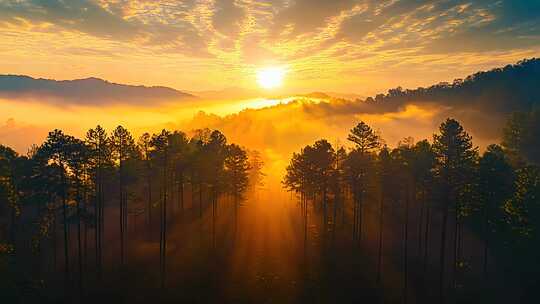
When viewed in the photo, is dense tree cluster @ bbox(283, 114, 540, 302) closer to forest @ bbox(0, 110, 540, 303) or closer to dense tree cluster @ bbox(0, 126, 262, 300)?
forest @ bbox(0, 110, 540, 303)

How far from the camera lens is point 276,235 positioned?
197 ft

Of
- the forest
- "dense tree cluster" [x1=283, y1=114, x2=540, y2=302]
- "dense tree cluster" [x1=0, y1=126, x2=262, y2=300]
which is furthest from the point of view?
"dense tree cluster" [x1=283, y1=114, x2=540, y2=302]

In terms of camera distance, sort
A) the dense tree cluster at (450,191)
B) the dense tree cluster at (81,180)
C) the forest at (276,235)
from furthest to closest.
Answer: the dense tree cluster at (450,191) < the forest at (276,235) < the dense tree cluster at (81,180)

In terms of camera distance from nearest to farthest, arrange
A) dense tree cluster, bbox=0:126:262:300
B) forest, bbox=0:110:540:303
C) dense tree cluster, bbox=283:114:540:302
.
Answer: dense tree cluster, bbox=0:126:262:300 → forest, bbox=0:110:540:303 → dense tree cluster, bbox=283:114:540:302

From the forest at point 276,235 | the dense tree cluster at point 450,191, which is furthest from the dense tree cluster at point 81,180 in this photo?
the dense tree cluster at point 450,191

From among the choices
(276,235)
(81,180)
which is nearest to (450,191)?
(276,235)

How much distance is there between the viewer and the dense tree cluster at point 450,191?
3797cm

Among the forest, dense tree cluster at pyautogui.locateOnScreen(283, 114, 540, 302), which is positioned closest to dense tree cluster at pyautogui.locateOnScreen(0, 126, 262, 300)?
the forest

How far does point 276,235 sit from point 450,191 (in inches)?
1159

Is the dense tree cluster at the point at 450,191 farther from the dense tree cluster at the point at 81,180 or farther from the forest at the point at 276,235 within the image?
the dense tree cluster at the point at 81,180

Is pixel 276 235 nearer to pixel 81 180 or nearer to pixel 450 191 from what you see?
pixel 450 191

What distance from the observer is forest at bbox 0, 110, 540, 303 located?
3753cm

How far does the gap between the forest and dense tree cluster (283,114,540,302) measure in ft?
0.59

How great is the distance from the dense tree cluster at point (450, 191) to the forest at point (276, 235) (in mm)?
181
